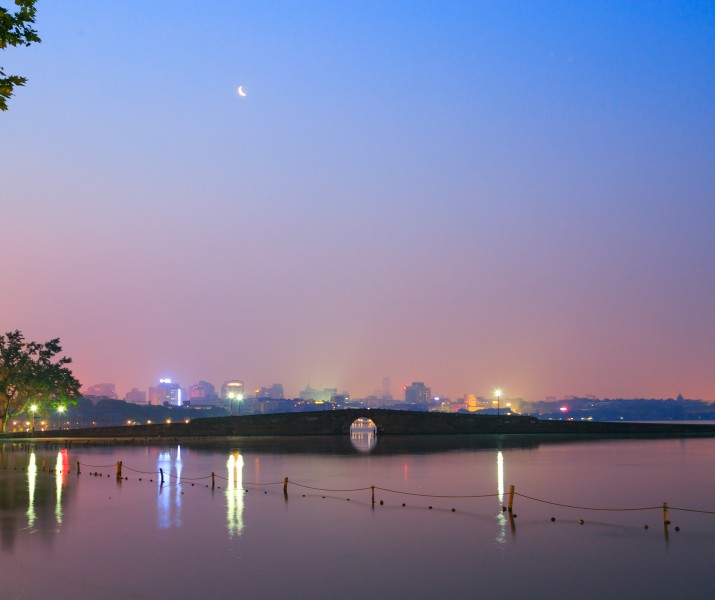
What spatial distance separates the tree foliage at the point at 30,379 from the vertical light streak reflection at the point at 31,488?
126ft

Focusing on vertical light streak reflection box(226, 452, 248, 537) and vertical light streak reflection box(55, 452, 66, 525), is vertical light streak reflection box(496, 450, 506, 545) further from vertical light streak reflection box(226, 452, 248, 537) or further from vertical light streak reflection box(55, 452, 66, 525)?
vertical light streak reflection box(55, 452, 66, 525)

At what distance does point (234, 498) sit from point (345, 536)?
35.1 feet

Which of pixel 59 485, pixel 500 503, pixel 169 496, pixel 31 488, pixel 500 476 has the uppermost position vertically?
pixel 31 488

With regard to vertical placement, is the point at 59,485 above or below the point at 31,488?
below

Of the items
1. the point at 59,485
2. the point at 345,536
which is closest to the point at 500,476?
the point at 345,536

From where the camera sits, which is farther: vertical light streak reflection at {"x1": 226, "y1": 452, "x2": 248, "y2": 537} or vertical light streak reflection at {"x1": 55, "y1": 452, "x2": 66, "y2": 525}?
vertical light streak reflection at {"x1": 55, "y1": 452, "x2": 66, "y2": 525}

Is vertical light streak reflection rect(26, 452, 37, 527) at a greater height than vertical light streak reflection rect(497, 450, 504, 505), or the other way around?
vertical light streak reflection rect(26, 452, 37, 527)

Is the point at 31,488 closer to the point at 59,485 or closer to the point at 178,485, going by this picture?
the point at 59,485

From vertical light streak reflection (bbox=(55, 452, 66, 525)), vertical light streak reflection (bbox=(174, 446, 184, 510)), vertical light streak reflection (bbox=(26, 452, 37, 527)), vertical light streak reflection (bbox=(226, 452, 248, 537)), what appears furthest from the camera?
vertical light streak reflection (bbox=(174, 446, 184, 510))

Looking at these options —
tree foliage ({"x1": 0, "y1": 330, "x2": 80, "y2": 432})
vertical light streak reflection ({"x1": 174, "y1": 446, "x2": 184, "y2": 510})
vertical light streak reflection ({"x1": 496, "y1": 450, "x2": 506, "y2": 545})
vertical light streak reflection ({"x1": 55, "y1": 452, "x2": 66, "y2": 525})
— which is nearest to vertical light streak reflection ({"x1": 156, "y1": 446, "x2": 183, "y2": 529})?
vertical light streak reflection ({"x1": 174, "y1": 446, "x2": 184, "y2": 510})

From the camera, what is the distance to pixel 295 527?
27.5m

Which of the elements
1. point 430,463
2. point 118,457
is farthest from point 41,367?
point 430,463

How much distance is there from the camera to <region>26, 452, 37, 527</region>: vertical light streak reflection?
28094 mm

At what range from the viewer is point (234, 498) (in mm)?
35062
